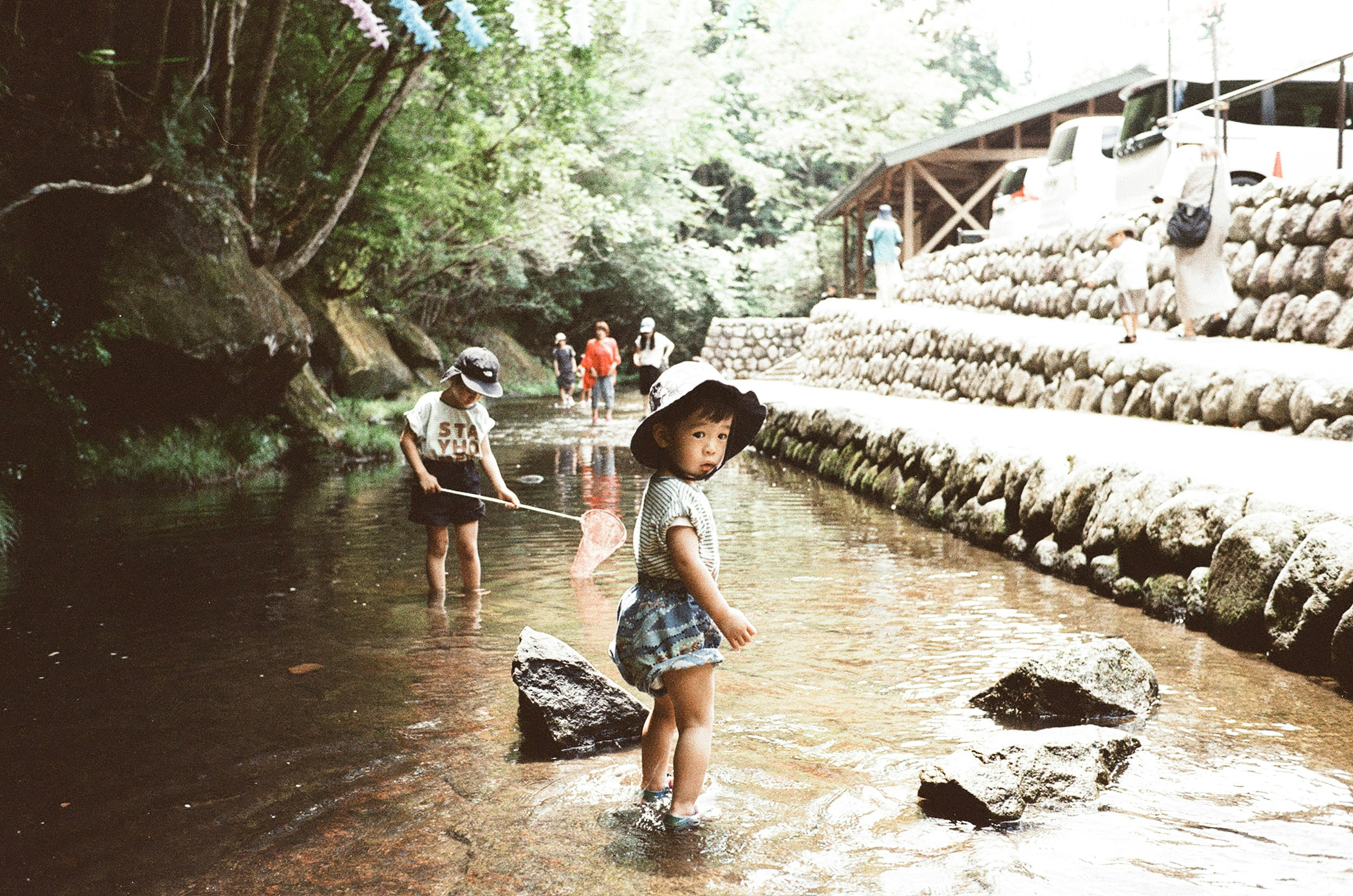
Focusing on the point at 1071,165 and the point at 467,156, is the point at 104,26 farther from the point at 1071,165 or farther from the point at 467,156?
the point at 1071,165

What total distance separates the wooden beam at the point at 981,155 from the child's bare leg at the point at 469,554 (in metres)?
22.2

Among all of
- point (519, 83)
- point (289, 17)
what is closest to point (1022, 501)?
point (289, 17)

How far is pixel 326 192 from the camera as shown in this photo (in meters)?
15.9

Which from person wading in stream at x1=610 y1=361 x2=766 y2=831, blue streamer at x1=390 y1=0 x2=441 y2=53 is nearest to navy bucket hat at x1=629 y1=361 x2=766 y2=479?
person wading in stream at x1=610 y1=361 x2=766 y2=831

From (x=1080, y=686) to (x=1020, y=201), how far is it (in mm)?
19009

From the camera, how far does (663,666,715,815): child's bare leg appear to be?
131 inches

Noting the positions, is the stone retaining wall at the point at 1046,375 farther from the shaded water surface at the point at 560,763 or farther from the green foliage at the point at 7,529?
the green foliage at the point at 7,529

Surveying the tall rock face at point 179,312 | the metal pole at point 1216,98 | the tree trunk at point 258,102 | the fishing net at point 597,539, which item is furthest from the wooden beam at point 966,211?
the fishing net at point 597,539

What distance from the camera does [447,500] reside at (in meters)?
6.66

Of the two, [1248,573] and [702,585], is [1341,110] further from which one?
[702,585]

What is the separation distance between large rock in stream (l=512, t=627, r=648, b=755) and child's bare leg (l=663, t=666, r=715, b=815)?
0.81 m

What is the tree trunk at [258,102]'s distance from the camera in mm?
12922

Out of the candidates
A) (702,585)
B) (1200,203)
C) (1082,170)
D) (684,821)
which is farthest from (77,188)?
(1082,170)

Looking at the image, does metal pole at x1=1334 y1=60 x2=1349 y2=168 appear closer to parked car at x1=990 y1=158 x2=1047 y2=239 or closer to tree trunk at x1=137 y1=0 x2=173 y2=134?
parked car at x1=990 y1=158 x2=1047 y2=239
